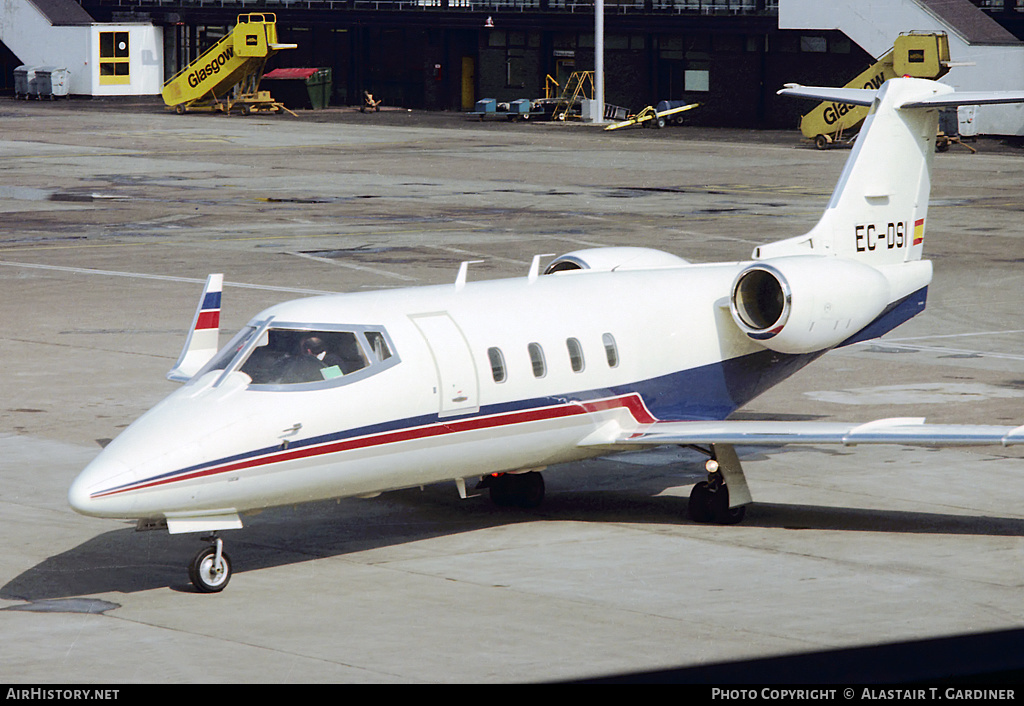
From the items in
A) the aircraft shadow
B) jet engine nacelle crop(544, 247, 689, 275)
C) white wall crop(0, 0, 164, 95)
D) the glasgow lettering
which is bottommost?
the aircraft shadow

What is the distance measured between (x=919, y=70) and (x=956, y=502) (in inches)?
2026

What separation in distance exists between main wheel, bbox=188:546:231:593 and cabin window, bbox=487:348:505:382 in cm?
324

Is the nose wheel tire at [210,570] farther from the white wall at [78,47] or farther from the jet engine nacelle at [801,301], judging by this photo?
the white wall at [78,47]

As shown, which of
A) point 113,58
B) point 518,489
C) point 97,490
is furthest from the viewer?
point 113,58

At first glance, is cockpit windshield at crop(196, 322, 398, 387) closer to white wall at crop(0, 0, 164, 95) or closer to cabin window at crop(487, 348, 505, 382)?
cabin window at crop(487, 348, 505, 382)

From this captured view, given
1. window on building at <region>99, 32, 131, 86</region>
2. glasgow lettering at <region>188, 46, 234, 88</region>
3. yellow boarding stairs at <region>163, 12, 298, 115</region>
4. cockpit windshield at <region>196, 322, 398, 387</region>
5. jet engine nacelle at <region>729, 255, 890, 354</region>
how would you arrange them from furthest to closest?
1. window on building at <region>99, 32, 131, 86</region>
2. glasgow lettering at <region>188, 46, 234, 88</region>
3. yellow boarding stairs at <region>163, 12, 298, 115</region>
4. jet engine nacelle at <region>729, 255, 890, 354</region>
5. cockpit windshield at <region>196, 322, 398, 387</region>

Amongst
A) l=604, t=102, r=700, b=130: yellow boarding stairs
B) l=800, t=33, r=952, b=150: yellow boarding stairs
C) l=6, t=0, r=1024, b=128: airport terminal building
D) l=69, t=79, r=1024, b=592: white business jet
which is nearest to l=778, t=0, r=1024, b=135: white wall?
l=6, t=0, r=1024, b=128: airport terminal building

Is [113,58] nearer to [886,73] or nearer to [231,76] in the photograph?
[231,76]

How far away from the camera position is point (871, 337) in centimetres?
2034

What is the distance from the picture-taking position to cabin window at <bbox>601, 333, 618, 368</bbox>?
1725 centimetres

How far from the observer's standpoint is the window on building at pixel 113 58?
10000cm

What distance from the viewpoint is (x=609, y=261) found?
19.6 meters

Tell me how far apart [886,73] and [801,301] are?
53.0m

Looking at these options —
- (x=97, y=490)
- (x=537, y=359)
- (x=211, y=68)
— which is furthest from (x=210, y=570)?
(x=211, y=68)
